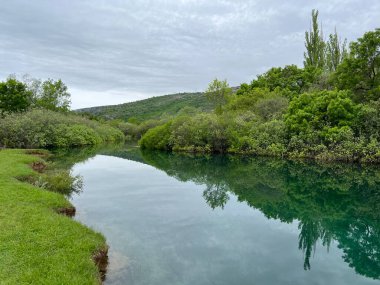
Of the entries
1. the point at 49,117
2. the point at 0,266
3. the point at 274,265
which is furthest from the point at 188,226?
the point at 49,117

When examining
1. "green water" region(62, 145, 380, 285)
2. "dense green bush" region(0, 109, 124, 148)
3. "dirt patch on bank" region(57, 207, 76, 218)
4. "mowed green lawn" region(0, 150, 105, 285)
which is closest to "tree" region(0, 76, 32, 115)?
"dense green bush" region(0, 109, 124, 148)

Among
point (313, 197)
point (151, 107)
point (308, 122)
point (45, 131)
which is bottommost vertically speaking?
point (313, 197)

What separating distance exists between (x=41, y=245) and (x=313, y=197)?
14738mm

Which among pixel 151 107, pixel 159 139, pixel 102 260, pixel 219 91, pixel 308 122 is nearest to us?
pixel 102 260

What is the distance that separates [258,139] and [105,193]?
84.2 ft

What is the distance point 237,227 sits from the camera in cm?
1257

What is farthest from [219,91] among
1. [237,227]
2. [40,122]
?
[237,227]

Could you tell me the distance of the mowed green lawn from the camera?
21.0 ft

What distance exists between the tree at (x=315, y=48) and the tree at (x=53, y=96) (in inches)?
2014

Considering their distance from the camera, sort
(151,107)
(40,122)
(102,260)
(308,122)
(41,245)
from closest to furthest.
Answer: (41,245) → (102,260) → (308,122) → (40,122) → (151,107)

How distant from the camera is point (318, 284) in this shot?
25.9 feet

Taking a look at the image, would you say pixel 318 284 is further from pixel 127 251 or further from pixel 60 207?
pixel 60 207

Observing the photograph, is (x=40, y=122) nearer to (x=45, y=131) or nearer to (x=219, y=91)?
(x=45, y=131)

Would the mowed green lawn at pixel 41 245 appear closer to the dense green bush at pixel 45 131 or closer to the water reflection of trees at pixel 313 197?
the water reflection of trees at pixel 313 197
